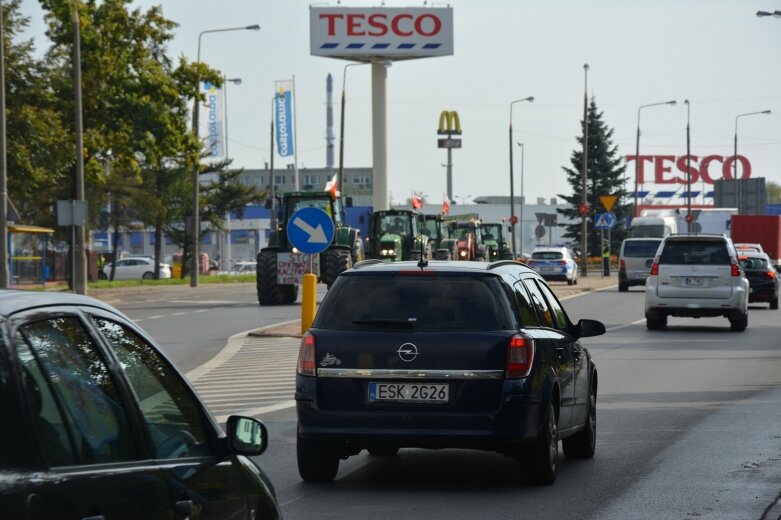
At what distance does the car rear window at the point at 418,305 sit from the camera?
9703 millimetres

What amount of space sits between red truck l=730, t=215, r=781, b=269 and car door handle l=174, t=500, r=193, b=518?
7245 cm

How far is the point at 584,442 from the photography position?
442 inches

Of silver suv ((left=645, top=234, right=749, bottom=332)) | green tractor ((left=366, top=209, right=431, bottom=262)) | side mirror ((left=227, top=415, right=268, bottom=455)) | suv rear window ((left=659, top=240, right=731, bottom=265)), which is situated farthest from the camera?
green tractor ((left=366, top=209, right=431, bottom=262))

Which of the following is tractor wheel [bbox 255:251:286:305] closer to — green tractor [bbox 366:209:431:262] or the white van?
green tractor [bbox 366:209:431:262]

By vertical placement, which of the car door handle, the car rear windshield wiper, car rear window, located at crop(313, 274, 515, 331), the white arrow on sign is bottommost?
the car door handle

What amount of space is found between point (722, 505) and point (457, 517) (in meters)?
1.57

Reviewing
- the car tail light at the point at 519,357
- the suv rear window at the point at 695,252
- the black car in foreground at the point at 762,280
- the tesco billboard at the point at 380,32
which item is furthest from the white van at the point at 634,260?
the car tail light at the point at 519,357

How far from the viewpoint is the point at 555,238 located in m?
187

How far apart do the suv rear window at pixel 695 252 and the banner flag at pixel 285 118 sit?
227 ft

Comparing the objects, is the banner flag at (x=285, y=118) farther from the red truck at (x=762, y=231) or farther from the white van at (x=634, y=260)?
the white van at (x=634, y=260)

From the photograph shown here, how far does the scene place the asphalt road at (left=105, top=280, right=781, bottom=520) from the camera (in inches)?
356

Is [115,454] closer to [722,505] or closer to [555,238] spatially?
[722,505]

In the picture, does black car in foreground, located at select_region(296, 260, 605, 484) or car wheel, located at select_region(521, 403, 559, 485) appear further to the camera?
car wheel, located at select_region(521, 403, 559, 485)

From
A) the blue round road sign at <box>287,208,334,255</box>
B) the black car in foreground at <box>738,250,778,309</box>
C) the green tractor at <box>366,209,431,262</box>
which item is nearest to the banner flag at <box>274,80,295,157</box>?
the green tractor at <box>366,209,431,262</box>
